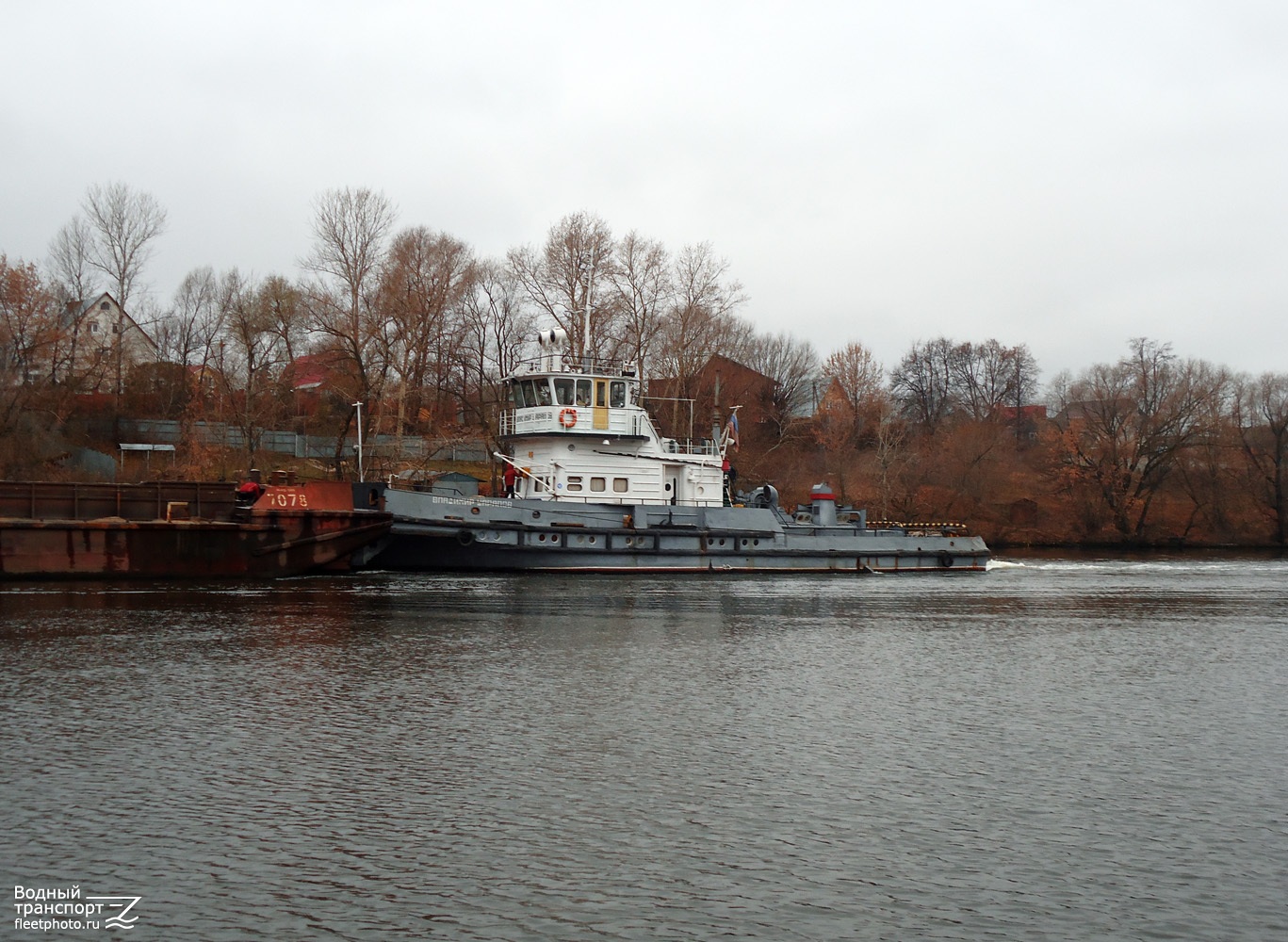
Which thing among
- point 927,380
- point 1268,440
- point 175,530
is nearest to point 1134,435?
point 1268,440

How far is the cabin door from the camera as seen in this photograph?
32094 mm

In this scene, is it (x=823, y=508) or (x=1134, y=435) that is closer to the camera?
(x=823, y=508)

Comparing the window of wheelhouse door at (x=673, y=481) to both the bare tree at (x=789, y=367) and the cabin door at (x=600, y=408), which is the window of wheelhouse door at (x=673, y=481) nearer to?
the cabin door at (x=600, y=408)

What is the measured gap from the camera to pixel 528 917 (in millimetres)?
7352

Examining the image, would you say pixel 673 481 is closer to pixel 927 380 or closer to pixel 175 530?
pixel 175 530

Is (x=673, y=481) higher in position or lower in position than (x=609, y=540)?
higher

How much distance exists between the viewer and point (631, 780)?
10539 mm

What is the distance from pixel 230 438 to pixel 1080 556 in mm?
39043

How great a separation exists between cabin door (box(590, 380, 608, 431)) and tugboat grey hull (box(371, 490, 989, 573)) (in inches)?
90.4

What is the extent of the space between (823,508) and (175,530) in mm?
20223

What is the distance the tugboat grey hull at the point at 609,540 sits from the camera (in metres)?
30.3

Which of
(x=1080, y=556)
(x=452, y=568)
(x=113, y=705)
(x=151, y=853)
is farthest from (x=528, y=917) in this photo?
(x=1080, y=556)

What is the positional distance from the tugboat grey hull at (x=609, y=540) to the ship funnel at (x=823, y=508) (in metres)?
0.45

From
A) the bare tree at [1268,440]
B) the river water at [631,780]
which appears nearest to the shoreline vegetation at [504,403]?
the bare tree at [1268,440]
